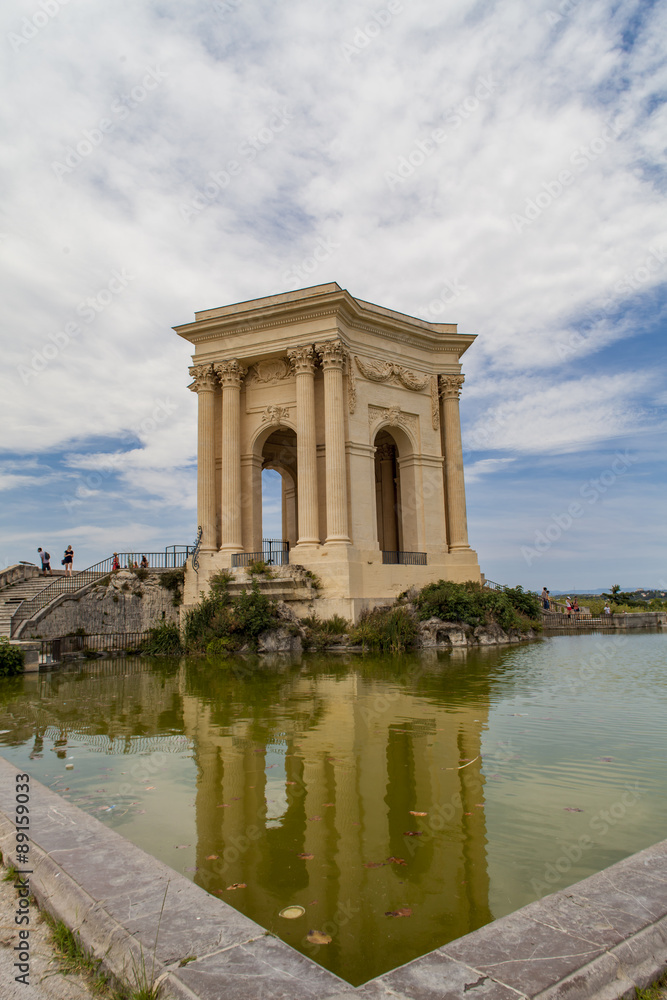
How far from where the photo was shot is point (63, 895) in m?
3.07

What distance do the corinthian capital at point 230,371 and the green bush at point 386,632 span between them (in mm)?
11976

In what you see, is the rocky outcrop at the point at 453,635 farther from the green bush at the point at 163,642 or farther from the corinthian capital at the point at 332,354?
the corinthian capital at the point at 332,354

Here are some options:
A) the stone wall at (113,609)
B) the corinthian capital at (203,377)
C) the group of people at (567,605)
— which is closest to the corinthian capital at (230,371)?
the corinthian capital at (203,377)

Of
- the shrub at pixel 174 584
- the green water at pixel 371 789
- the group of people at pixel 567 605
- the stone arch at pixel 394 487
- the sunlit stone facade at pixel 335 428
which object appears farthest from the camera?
the group of people at pixel 567 605

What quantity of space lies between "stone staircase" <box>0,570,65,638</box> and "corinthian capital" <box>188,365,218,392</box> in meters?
10.6

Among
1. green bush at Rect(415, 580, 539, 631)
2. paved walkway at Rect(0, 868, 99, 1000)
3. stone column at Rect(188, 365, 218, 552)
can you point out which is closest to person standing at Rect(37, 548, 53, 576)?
stone column at Rect(188, 365, 218, 552)

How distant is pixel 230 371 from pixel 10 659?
609 inches

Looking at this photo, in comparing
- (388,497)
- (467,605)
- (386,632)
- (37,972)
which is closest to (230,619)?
(386,632)

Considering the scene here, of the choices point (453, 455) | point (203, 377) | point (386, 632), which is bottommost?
point (386, 632)

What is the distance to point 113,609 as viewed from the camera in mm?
24953

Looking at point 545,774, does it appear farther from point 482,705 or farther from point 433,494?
point 433,494

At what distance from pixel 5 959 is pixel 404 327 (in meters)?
28.0

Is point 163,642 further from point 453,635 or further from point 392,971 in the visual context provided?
point 392,971

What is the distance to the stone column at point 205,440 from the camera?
91.5 feet
